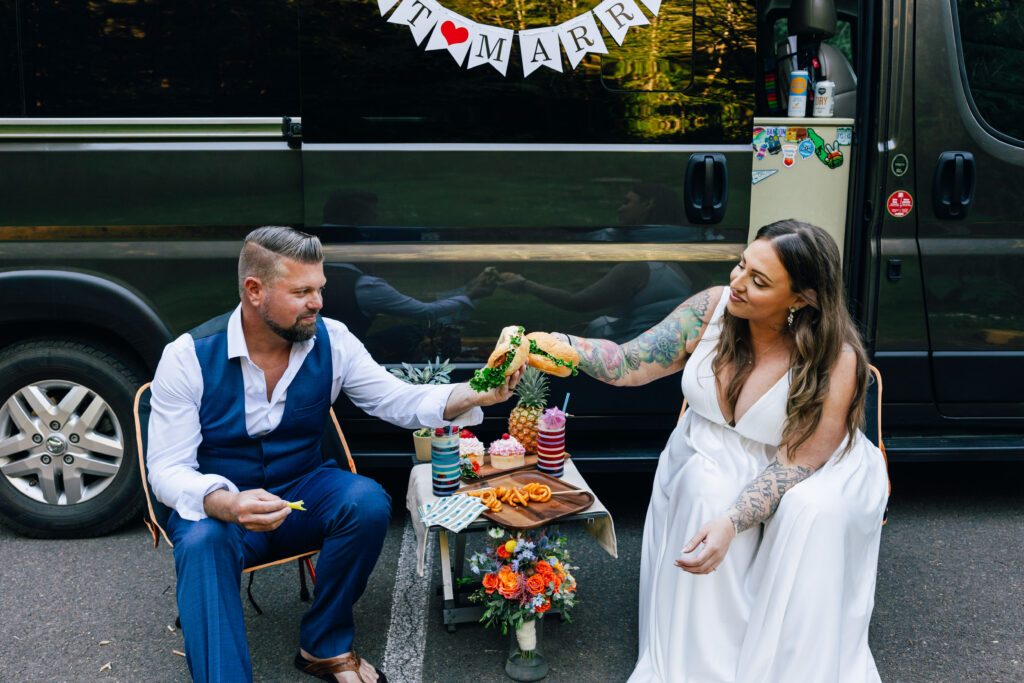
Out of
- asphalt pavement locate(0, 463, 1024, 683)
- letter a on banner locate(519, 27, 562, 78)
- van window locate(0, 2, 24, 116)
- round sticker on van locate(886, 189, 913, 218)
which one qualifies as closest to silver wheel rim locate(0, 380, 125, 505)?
asphalt pavement locate(0, 463, 1024, 683)

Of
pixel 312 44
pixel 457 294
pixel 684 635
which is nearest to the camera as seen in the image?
pixel 684 635

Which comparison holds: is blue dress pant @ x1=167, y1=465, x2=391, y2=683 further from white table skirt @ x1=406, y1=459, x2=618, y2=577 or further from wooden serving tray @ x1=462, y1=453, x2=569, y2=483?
wooden serving tray @ x1=462, y1=453, x2=569, y2=483

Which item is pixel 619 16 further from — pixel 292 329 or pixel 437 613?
pixel 437 613

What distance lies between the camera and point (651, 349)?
282 centimetres

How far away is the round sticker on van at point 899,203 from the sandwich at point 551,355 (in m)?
1.62

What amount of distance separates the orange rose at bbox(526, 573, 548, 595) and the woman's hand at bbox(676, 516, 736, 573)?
0.45 metres

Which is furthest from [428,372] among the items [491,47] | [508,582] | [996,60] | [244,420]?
[996,60]

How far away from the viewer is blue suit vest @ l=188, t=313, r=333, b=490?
2.53 m

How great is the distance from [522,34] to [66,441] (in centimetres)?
240

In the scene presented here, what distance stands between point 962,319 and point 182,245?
123 inches

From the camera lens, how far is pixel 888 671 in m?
2.71

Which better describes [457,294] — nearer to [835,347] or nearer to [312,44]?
[312,44]

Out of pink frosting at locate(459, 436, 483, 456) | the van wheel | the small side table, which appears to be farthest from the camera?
the van wheel

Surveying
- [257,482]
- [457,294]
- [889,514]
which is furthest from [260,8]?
[889,514]
